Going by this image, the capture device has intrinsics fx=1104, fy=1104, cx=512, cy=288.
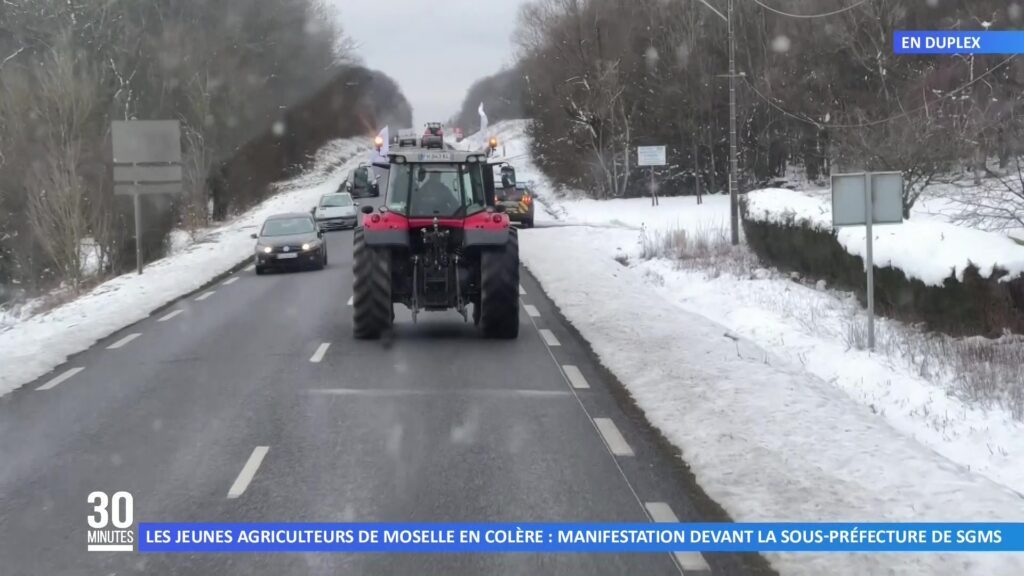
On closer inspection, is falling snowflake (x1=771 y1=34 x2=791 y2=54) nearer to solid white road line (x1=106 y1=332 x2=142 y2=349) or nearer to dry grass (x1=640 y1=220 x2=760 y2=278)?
dry grass (x1=640 y1=220 x2=760 y2=278)

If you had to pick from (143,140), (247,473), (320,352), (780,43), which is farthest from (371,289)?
(780,43)

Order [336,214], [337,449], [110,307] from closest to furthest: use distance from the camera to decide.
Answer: [337,449] → [110,307] → [336,214]

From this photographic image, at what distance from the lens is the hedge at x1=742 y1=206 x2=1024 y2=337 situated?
15.2 metres

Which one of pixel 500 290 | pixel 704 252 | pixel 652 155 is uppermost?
pixel 652 155

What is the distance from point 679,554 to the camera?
6.65 m

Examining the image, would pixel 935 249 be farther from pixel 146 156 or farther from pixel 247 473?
pixel 146 156

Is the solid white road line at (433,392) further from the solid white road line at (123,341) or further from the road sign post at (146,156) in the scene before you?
the road sign post at (146,156)

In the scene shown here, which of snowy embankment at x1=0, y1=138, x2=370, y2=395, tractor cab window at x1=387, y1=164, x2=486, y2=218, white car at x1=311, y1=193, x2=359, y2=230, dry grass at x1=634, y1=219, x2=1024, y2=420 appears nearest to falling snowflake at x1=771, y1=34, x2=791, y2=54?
white car at x1=311, y1=193, x2=359, y2=230

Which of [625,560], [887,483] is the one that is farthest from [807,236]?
[625,560]

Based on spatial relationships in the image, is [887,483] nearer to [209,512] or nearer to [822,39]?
[209,512]

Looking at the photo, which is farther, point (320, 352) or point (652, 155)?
point (652, 155)

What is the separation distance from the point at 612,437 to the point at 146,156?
2327 centimetres

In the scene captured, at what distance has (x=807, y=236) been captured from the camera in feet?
74.8

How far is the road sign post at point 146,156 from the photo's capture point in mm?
29141
